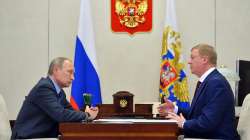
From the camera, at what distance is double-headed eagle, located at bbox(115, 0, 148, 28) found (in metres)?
6.13

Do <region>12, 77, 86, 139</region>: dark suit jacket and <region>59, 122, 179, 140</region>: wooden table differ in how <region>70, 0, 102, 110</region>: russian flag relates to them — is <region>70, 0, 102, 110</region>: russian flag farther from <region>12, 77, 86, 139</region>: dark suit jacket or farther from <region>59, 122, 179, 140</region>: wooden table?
<region>59, 122, 179, 140</region>: wooden table

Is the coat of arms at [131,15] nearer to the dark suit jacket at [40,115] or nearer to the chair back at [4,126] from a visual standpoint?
the dark suit jacket at [40,115]

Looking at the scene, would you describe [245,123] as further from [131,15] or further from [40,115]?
[131,15]

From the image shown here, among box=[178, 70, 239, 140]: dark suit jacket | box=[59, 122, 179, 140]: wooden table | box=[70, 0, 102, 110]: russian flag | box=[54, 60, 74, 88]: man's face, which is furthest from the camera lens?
box=[70, 0, 102, 110]: russian flag

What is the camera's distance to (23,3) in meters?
6.15

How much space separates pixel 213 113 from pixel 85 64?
9.22ft

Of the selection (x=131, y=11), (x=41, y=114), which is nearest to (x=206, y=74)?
(x=41, y=114)

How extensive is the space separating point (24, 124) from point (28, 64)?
2794 millimetres

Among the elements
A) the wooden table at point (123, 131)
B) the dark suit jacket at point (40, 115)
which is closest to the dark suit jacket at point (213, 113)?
the wooden table at point (123, 131)

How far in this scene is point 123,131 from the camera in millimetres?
2629

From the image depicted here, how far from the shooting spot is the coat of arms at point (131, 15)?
20.0 feet

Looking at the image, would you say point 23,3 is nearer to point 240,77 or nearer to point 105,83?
point 105,83

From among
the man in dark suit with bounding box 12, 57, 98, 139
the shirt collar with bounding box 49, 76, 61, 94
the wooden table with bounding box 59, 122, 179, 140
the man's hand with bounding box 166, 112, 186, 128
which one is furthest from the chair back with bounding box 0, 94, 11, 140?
the man's hand with bounding box 166, 112, 186, 128

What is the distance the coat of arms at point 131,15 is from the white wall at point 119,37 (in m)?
0.08
